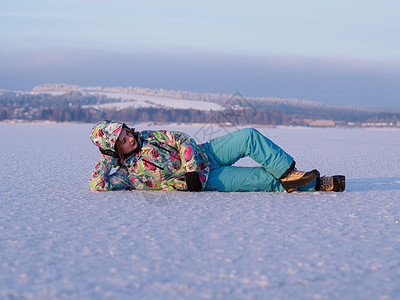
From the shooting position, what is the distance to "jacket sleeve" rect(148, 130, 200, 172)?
3.18 m

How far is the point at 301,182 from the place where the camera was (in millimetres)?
3369

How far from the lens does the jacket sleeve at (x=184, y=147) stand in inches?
125

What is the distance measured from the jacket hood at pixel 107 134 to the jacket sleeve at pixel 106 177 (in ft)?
0.45

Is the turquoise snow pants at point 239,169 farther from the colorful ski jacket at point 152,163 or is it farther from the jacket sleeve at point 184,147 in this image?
the jacket sleeve at point 184,147

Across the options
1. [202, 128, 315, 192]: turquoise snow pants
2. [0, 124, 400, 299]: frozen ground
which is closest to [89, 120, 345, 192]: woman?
[202, 128, 315, 192]: turquoise snow pants

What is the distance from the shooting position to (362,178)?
463 centimetres

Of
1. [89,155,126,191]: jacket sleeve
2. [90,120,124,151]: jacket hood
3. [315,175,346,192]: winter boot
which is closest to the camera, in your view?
[90,120,124,151]: jacket hood

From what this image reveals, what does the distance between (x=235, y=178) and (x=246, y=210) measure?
691 mm

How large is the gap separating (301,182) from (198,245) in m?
1.57

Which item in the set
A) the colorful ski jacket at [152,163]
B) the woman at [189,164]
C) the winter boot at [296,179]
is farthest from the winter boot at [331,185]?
the colorful ski jacket at [152,163]

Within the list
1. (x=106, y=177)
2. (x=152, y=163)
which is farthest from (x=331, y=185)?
(x=106, y=177)

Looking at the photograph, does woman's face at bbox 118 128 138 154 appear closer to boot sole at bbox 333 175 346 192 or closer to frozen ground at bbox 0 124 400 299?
frozen ground at bbox 0 124 400 299

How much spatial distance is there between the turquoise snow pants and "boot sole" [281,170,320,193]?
0.32 feet

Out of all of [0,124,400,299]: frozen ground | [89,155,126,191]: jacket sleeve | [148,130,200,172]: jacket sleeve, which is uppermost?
[148,130,200,172]: jacket sleeve
